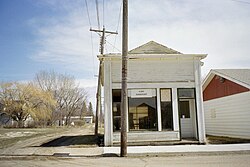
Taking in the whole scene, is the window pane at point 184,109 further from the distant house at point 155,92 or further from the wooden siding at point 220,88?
the wooden siding at point 220,88

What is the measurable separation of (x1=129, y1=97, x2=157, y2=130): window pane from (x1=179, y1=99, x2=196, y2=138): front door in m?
2.47

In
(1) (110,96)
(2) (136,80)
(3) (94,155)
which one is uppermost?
(2) (136,80)

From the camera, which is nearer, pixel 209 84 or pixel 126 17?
pixel 126 17

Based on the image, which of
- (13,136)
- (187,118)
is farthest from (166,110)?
(13,136)

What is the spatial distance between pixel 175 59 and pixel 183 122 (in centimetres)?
432

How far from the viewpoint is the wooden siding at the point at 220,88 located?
58.7 feet

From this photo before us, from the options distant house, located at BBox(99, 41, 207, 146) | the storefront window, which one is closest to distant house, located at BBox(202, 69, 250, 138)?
distant house, located at BBox(99, 41, 207, 146)

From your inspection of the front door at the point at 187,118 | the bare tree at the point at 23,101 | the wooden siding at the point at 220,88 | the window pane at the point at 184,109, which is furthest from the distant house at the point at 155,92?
the bare tree at the point at 23,101

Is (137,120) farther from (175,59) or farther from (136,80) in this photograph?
(175,59)

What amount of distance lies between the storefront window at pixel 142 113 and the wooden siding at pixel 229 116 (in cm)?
635

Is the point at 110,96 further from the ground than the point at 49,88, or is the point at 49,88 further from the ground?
the point at 49,88

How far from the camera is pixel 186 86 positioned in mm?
15406

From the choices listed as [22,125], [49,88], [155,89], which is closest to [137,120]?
[155,89]

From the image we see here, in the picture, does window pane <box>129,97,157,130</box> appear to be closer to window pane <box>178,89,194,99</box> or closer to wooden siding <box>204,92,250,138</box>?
window pane <box>178,89,194,99</box>
